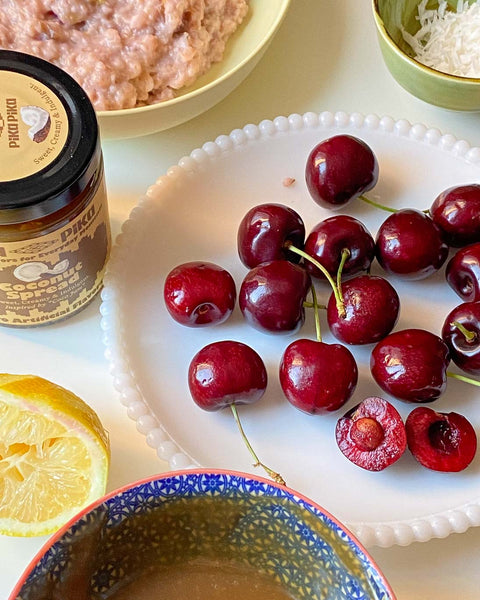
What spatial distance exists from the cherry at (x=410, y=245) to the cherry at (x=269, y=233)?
103mm

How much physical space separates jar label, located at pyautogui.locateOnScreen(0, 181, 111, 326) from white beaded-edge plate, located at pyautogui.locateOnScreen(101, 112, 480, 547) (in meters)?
0.03

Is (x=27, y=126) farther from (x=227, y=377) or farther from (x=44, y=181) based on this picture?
(x=227, y=377)

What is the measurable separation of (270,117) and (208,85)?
0.16 m

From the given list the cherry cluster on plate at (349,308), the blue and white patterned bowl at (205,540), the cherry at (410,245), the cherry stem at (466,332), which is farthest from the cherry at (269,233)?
the blue and white patterned bowl at (205,540)

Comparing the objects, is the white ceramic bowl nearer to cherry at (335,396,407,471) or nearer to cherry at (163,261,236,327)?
cherry at (163,261,236,327)

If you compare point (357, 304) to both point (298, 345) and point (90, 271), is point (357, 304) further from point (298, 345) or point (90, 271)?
point (90, 271)

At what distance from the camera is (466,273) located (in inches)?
39.2

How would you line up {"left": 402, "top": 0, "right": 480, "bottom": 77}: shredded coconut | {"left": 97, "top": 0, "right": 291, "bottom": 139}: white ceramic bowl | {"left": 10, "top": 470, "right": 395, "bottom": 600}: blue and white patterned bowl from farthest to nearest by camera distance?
1. {"left": 402, "top": 0, "right": 480, "bottom": 77}: shredded coconut
2. {"left": 97, "top": 0, "right": 291, "bottom": 139}: white ceramic bowl
3. {"left": 10, "top": 470, "right": 395, "bottom": 600}: blue and white patterned bowl

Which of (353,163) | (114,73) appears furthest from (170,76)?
Answer: (353,163)

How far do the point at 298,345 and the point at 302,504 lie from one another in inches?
9.2

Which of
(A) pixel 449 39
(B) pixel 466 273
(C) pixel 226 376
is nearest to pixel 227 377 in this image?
(C) pixel 226 376

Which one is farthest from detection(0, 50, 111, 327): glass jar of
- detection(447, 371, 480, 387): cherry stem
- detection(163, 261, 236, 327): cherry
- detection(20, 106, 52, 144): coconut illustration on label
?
detection(447, 371, 480, 387): cherry stem

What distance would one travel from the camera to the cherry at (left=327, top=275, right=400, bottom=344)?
96cm

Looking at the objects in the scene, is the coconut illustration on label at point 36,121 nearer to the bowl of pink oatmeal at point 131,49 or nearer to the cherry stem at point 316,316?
the bowl of pink oatmeal at point 131,49
